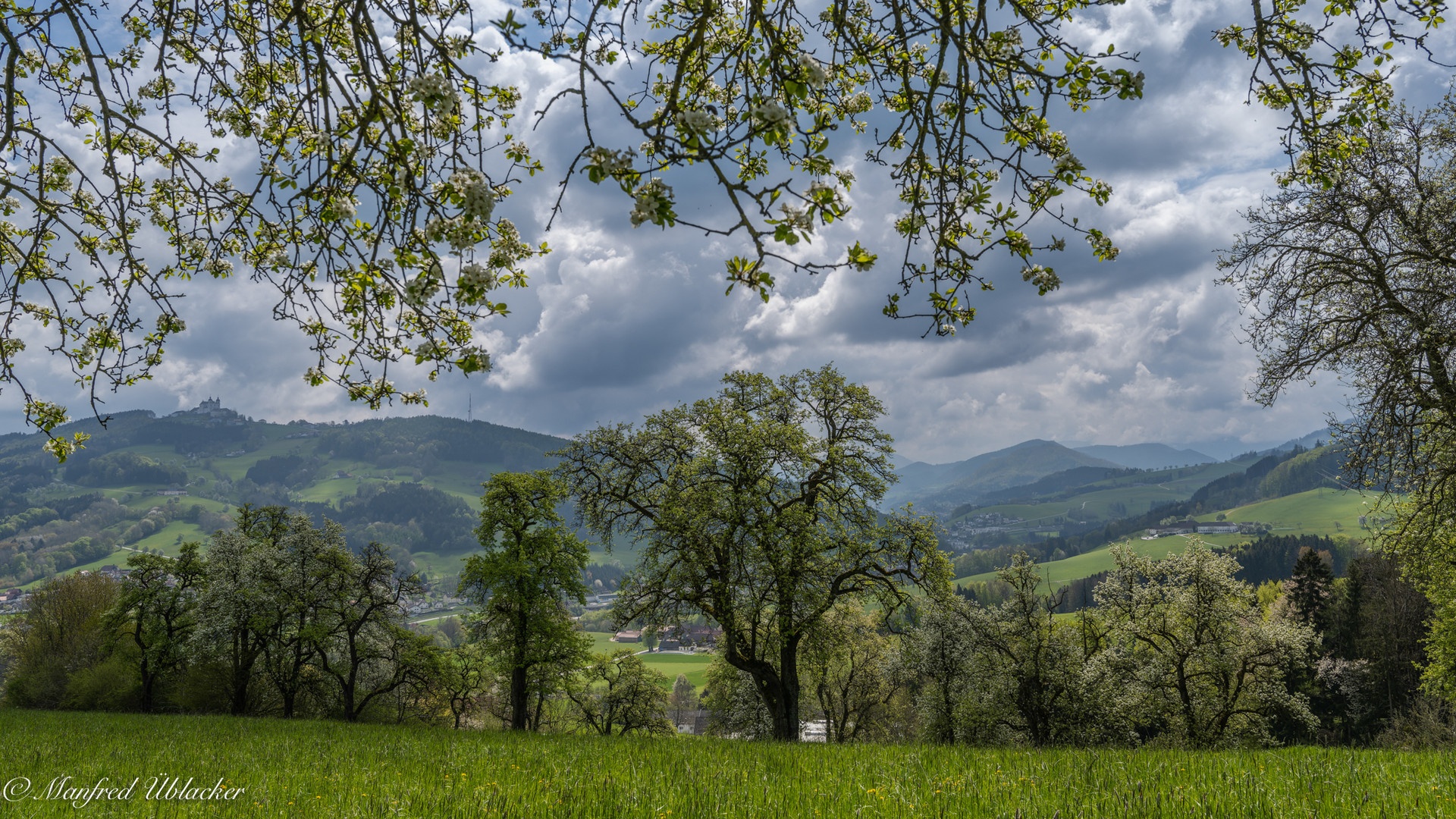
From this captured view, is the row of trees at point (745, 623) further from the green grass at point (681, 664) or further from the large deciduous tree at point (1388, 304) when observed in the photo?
the green grass at point (681, 664)

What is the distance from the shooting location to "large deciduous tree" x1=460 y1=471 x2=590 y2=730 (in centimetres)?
2644

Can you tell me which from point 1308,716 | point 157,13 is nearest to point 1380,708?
point 1308,716

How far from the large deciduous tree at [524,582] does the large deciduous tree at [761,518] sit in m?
5.44

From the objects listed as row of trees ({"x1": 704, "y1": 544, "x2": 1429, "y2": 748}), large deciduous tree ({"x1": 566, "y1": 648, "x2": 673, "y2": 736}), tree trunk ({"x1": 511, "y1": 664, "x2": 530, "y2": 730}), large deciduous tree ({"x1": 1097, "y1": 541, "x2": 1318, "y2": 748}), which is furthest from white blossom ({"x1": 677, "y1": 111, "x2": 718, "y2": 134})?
large deciduous tree ({"x1": 566, "y1": 648, "x2": 673, "y2": 736})

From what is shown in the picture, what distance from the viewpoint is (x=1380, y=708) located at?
5006 cm

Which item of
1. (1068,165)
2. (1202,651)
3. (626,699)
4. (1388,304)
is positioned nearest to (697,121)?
(1068,165)

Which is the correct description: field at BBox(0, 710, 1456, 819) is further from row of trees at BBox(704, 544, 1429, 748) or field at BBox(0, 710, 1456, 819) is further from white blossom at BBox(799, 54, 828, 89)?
row of trees at BBox(704, 544, 1429, 748)

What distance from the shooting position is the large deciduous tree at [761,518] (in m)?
19.5

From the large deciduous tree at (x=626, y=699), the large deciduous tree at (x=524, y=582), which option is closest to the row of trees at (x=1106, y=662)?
→ the large deciduous tree at (x=626, y=699)

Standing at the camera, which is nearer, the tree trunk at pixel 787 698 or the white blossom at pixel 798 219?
the white blossom at pixel 798 219

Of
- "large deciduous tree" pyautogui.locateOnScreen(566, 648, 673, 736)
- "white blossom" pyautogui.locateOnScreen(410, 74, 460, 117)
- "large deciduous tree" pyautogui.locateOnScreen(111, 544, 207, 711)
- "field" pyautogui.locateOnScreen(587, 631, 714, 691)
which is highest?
"white blossom" pyautogui.locateOnScreen(410, 74, 460, 117)

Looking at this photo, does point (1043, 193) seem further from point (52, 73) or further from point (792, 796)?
point (52, 73)

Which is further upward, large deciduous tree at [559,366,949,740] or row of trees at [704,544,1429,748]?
large deciduous tree at [559,366,949,740]

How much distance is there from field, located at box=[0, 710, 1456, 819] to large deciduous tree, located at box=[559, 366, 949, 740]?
9.88m
